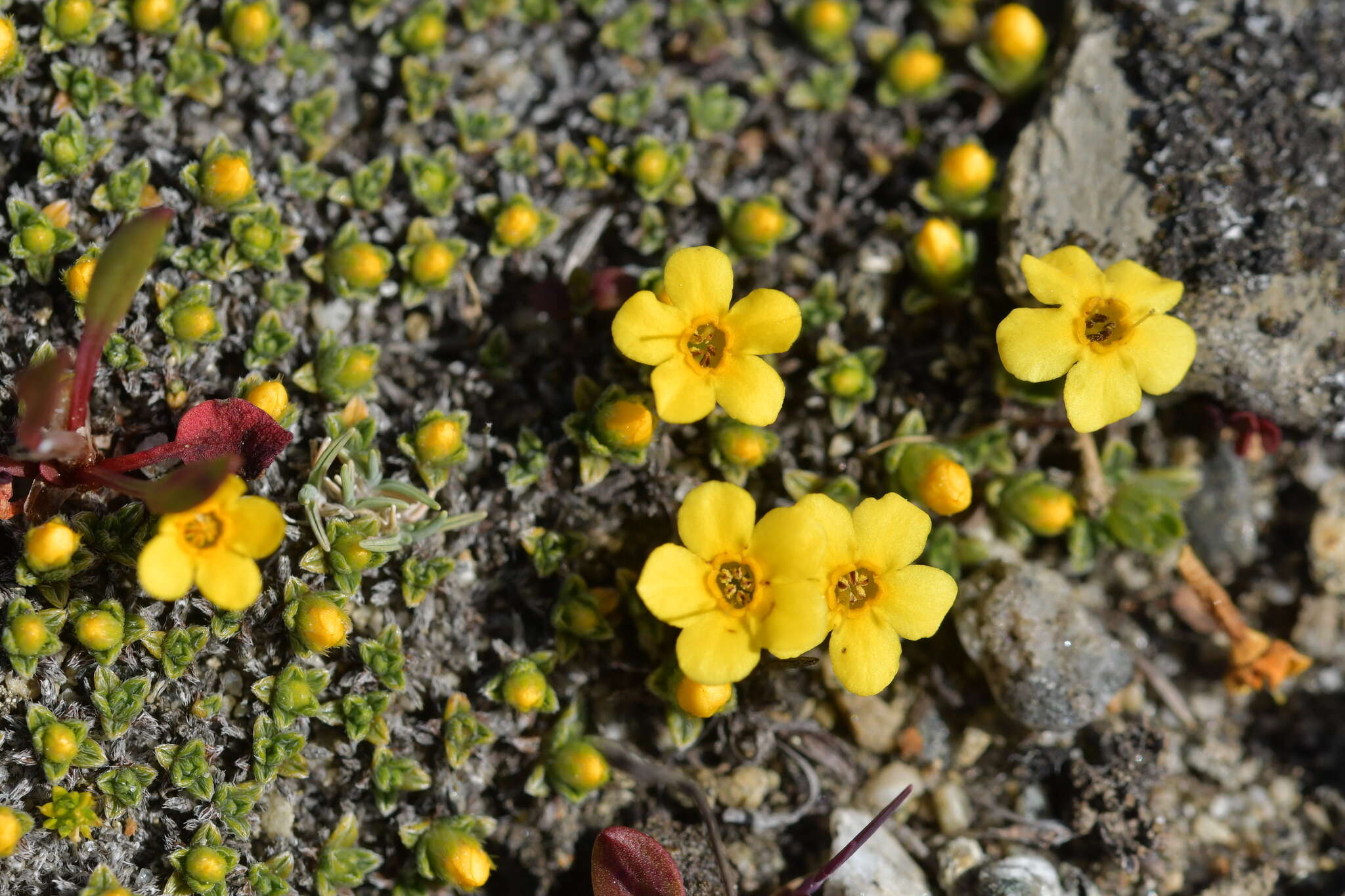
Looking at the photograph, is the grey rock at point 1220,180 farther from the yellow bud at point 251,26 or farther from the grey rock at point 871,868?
the yellow bud at point 251,26

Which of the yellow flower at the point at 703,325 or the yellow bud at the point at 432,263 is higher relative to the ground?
the yellow flower at the point at 703,325

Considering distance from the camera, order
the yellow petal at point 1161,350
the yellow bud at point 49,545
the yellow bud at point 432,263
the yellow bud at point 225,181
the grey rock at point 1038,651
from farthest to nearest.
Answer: the yellow bud at point 432,263, the grey rock at point 1038,651, the yellow bud at point 225,181, the yellow petal at point 1161,350, the yellow bud at point 49,545

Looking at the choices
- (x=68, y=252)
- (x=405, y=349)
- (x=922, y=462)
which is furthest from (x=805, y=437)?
(x=68, y=252)

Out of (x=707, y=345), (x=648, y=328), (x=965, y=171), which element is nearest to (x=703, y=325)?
(x=707, y=345)

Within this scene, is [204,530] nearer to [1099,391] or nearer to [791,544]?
[791,544]

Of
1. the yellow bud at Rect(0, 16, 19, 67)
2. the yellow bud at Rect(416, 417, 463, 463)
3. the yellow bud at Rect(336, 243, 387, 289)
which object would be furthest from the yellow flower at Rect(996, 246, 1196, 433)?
the yellow bud at Rect(0, 16, 19, 67)

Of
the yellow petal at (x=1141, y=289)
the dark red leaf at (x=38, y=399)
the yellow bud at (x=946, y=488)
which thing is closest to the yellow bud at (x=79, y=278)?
the dark red leaf at (x=38, y=399)

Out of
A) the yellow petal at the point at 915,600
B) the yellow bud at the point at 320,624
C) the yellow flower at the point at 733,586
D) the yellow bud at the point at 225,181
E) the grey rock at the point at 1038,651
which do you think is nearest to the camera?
the yellow flower at the point at 733,586
